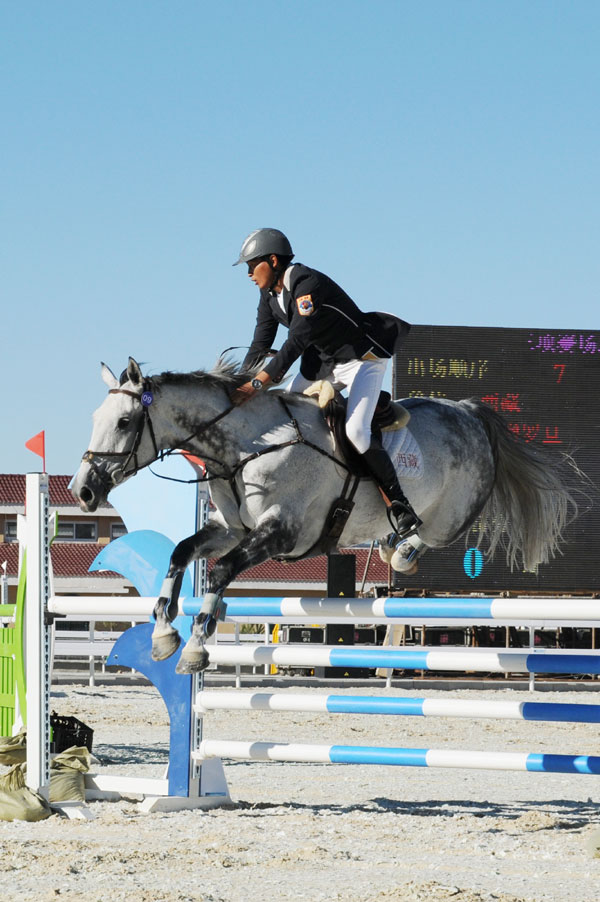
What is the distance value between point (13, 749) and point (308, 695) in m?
1.82

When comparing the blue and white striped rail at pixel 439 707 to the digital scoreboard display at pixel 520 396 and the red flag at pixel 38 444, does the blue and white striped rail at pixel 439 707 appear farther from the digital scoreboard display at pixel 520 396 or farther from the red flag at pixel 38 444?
the digital scoreboard display at pixel 520 396

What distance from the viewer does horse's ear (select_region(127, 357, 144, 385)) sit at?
4671 mm

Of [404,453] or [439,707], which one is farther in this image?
[404,453]

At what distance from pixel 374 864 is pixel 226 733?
551 cm

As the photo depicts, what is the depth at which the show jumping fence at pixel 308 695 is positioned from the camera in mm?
4617

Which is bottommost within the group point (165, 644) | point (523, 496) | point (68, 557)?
point (165, 644)

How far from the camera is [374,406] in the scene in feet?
16.0

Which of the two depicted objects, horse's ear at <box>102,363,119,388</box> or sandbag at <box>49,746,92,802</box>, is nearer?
horse's ear at <box>102,363,119,388</box>

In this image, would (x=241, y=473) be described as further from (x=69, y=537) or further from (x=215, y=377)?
(x=69, y=537)

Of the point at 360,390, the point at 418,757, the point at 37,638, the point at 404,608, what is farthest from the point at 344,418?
the point at 37,638

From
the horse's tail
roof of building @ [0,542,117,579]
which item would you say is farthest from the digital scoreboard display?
roof of building @ [0,542,117,579]

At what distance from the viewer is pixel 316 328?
190 inches

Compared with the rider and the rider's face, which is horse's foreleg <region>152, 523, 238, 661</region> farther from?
the rider's face

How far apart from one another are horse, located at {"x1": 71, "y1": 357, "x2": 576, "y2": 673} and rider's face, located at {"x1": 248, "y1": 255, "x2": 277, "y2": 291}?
1.26ft
